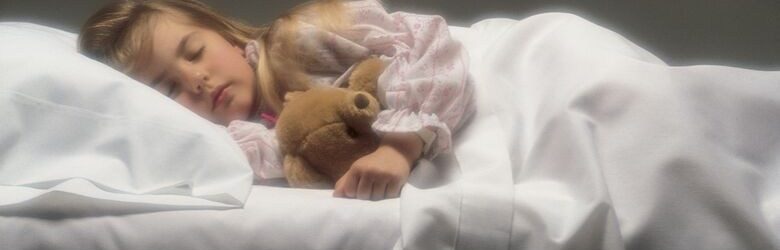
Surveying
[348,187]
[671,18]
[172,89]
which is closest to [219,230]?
[348,187]

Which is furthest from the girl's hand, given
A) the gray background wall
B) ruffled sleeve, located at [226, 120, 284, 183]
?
the gray background wall

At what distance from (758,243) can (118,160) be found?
0.53 meters

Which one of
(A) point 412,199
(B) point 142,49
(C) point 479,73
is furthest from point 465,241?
(B) point 142,49

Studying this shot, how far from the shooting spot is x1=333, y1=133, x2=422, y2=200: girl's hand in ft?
2.22

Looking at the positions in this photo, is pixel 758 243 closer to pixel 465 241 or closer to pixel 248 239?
pixel 465 241

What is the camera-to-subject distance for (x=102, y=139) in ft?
2.37

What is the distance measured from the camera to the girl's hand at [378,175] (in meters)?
0.68

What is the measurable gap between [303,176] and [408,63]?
0.15 meters

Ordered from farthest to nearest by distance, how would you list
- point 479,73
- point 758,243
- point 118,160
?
point 479,73, point 118,160, point 758,243

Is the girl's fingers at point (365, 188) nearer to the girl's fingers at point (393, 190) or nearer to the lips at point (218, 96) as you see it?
the girl's fingers at point (393, 190)

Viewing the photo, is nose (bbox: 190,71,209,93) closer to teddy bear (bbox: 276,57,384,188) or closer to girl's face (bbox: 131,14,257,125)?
girl's face (bbox: 131,14,257,125)

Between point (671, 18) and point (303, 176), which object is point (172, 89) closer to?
point (303, 176)

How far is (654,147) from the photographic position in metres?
0.64

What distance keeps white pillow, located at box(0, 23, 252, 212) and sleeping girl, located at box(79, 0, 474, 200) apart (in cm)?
9
